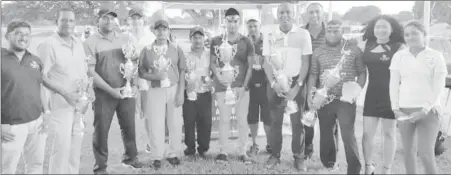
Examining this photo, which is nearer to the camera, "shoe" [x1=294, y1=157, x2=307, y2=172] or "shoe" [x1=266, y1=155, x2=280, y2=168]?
"shoe" [x1=294, y1=157, x2=307, y2=172]

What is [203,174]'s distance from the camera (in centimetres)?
438

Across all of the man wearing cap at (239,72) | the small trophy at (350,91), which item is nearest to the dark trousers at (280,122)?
the man wearing cap at (239,72)

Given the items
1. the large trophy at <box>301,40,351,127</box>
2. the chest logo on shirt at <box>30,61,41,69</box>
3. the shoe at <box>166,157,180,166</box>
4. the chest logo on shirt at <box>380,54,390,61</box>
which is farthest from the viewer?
the shoe at <box>166,157,180,166</box>

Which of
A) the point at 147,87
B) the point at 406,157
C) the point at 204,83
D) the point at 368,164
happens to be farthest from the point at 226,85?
the point at 406,157

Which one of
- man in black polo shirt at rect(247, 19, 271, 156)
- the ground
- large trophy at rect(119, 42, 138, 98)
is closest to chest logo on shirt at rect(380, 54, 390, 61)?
the ground

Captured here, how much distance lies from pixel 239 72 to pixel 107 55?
155cm

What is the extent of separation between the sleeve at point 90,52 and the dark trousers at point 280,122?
1951 mm

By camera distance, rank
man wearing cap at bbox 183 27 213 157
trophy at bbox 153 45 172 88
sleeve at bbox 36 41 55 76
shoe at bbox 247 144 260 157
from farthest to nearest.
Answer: shoe at bbox 247 144 260 157 < man wearing cap at bbox 183 27 213 157 < trophy at bbox 153 45 172 88 < sleeve at bbox 36 41 55 76

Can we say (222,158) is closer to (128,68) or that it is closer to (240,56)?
(240,56)

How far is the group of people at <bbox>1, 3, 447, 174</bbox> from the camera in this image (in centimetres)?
340

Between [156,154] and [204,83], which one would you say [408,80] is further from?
[156,154]

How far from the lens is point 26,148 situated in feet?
11.5

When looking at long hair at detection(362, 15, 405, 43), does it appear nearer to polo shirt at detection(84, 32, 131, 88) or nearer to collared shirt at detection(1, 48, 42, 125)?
polo shirt at detection(84, 32, 131, 88)

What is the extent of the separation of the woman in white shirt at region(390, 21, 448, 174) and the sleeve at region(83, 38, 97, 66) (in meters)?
2.91
